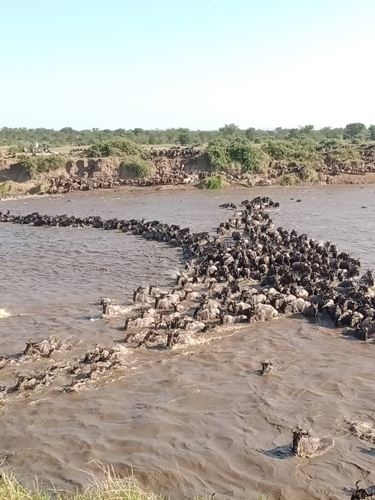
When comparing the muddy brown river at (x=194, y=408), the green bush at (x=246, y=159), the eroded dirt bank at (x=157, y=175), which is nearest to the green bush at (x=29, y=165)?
the eroded dirt bank at (x=157, y=175)

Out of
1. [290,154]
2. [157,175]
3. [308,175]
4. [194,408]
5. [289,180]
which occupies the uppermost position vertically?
[290,154]

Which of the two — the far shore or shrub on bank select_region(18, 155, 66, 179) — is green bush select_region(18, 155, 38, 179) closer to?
shrub on bank select_region(18, 155, 66, 179)

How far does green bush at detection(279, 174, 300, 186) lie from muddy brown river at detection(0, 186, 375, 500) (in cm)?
2869

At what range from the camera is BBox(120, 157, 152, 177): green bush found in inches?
1735

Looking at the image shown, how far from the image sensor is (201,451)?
328 inches

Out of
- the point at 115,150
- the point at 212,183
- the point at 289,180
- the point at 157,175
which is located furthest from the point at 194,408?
the point at 115,150

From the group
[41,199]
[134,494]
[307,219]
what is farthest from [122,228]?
[134,494]

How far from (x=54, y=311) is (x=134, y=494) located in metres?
9.53

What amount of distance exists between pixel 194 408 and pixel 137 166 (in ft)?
117

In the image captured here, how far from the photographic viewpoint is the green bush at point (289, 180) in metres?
44.8

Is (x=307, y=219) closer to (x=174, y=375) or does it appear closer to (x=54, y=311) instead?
(x=54, y=311)

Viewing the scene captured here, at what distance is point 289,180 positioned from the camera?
44.9m

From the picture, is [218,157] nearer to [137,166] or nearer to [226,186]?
[226,186]

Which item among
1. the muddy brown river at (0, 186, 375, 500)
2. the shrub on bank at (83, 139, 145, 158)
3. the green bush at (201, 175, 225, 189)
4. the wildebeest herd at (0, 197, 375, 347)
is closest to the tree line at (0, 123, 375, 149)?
the shrub on bank at (83, 139, 145, 158)
